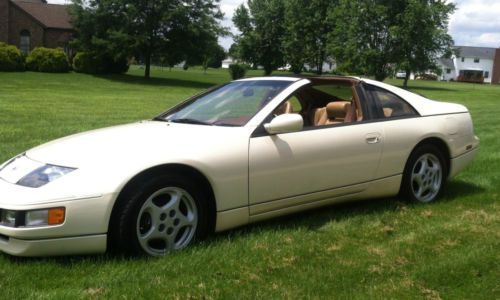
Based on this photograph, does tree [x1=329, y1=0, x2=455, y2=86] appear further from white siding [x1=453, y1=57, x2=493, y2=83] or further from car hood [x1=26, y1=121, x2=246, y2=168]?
white siding [x1=453, y1=57, x2=493, y2=83]

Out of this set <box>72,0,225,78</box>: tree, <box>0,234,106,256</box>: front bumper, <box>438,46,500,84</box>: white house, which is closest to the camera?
<box>0,234,106,256</box>: front bumper

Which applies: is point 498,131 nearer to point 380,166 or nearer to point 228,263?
point 380,166

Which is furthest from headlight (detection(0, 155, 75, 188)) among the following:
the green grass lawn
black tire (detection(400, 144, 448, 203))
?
black tire (detection(400, 144, 448, 203))

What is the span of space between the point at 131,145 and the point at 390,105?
2.78 metres

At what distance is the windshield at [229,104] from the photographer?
4.79m

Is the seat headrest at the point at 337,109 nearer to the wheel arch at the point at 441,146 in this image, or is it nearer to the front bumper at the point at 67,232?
the wheel arch at the point at 441,146

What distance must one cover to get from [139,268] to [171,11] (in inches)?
1616

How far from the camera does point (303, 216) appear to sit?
5379 millimetres

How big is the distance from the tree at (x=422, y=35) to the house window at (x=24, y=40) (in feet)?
112

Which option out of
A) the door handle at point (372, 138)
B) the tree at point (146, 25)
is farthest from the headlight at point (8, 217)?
the tree at point (146, 25)

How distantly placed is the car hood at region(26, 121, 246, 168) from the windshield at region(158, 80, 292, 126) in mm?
218

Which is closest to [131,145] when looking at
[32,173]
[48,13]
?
[32,173]

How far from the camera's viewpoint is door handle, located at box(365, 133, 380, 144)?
5.24 meters

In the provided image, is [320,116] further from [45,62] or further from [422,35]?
[422,35]
